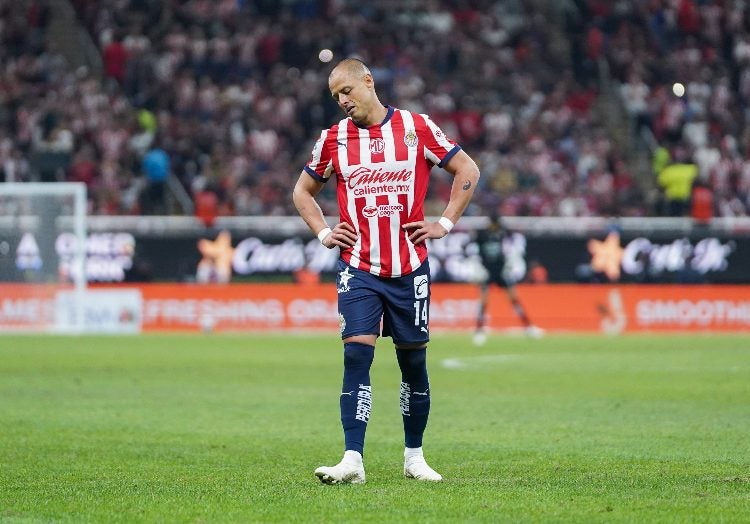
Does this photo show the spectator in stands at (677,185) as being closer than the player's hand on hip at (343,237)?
No

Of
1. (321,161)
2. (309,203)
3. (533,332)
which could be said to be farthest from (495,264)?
(321,161)

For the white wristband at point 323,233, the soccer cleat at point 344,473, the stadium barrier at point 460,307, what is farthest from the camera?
the stadium barrier at point 460,307

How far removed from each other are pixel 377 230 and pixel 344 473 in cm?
137

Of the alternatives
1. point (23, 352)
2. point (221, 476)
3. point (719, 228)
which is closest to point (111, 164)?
point (23, 352)

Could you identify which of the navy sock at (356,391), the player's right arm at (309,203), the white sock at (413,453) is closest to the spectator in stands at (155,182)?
the player's right arm at (309,203)

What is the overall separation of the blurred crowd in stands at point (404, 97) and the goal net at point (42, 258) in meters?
1.72

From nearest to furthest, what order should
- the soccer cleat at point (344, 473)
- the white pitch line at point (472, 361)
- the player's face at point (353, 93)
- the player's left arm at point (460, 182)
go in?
the soccer cleat at point (344, 473) < the player's face at point (353, 93) < the player's left arm at point (460, 182) < the white pitch line at point (472, 361)

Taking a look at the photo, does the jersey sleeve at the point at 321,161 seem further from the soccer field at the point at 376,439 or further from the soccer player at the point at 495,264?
the soccer player at the point at 495,264

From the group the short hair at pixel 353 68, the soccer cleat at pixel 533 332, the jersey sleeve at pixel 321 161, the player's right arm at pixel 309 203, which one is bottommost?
the soccer cleat at pixel 533 332

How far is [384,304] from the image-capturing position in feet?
27.1

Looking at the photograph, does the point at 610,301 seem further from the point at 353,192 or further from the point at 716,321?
the point at 353,192

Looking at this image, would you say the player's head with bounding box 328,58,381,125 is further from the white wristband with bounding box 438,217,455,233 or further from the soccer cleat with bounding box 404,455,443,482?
the soccer cleat with bounding box 404,455,443,482

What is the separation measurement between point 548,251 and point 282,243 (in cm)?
518

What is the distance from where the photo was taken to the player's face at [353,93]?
8148mm
